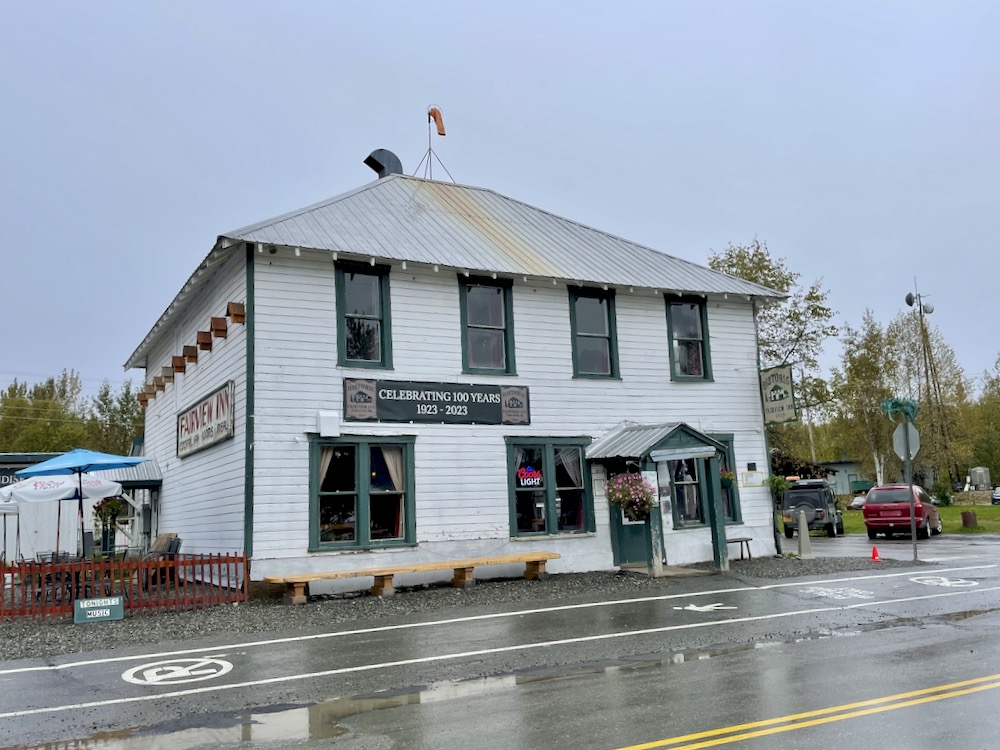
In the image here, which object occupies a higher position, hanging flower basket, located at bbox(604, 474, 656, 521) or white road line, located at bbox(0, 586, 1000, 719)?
hanging flower basket, located at bbox(604, 474, 656, 521)

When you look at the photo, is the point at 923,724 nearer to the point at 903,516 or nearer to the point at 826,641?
the point at 826,641

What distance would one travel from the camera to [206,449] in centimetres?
1711

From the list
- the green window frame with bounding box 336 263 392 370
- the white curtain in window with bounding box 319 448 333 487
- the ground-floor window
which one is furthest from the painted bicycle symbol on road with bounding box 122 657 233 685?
the ground-floor window

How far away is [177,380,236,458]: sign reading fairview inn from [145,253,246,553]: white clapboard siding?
165 millimetres

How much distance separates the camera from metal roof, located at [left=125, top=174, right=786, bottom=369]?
51.2ft

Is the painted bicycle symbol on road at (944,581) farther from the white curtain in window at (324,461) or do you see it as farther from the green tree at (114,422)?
the green tree at (114,422)

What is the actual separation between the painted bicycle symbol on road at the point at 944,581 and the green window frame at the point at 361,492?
9.22m

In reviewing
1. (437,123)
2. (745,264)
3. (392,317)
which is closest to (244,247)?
(392,317)

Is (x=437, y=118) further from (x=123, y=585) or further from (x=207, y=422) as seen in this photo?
(x=123, y=585)

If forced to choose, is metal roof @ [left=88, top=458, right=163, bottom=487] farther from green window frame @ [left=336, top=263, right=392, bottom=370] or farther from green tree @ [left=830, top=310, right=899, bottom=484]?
green tree @ [left=830, top=310, right=899, bottom=484]

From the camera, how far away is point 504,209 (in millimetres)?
20828

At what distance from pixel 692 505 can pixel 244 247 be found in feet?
36.0

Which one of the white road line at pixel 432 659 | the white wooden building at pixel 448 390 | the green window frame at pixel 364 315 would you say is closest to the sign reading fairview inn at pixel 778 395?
the white wooden building at pixel 448 390

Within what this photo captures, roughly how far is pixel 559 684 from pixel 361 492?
805 centimetres
